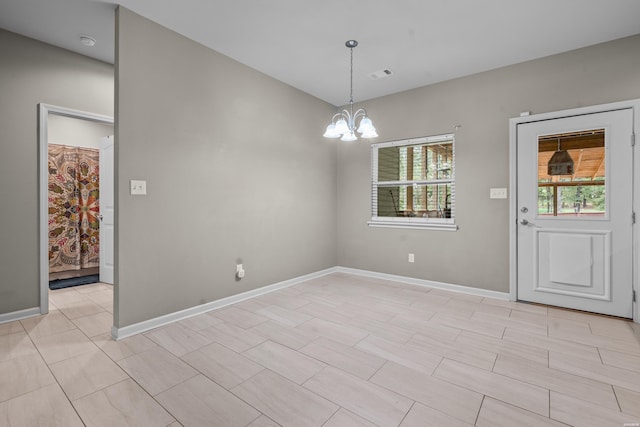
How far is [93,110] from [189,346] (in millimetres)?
2737

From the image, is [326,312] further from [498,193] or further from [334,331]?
[498,193]

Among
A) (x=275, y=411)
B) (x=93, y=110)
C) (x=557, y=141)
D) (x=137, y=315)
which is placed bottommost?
(x=275, y=411)

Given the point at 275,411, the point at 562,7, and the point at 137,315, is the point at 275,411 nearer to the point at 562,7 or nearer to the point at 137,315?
the point at 137,315

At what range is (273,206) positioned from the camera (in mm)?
3965

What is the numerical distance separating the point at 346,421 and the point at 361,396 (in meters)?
0.23

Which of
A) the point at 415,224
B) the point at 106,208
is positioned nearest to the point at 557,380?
the point at 415,224

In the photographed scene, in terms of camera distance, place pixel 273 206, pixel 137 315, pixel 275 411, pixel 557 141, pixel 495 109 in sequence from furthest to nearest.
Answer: pixel 273 206 < pixel 495 109 < pixel 557 141 < pixel 137 315 < pixel 275 411

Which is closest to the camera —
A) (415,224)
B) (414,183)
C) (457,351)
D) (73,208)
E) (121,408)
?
(121,408)

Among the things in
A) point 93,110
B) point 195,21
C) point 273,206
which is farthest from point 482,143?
point 93,110

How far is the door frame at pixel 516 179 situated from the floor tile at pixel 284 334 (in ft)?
8.14

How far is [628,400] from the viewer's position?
1.73m

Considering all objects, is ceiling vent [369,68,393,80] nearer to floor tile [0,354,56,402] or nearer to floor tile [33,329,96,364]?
floor tile [33,329,96,364]

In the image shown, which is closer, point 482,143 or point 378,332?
point 378,332

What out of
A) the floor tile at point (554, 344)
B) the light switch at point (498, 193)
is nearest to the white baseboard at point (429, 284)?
the floor tile at point (554, 344)
